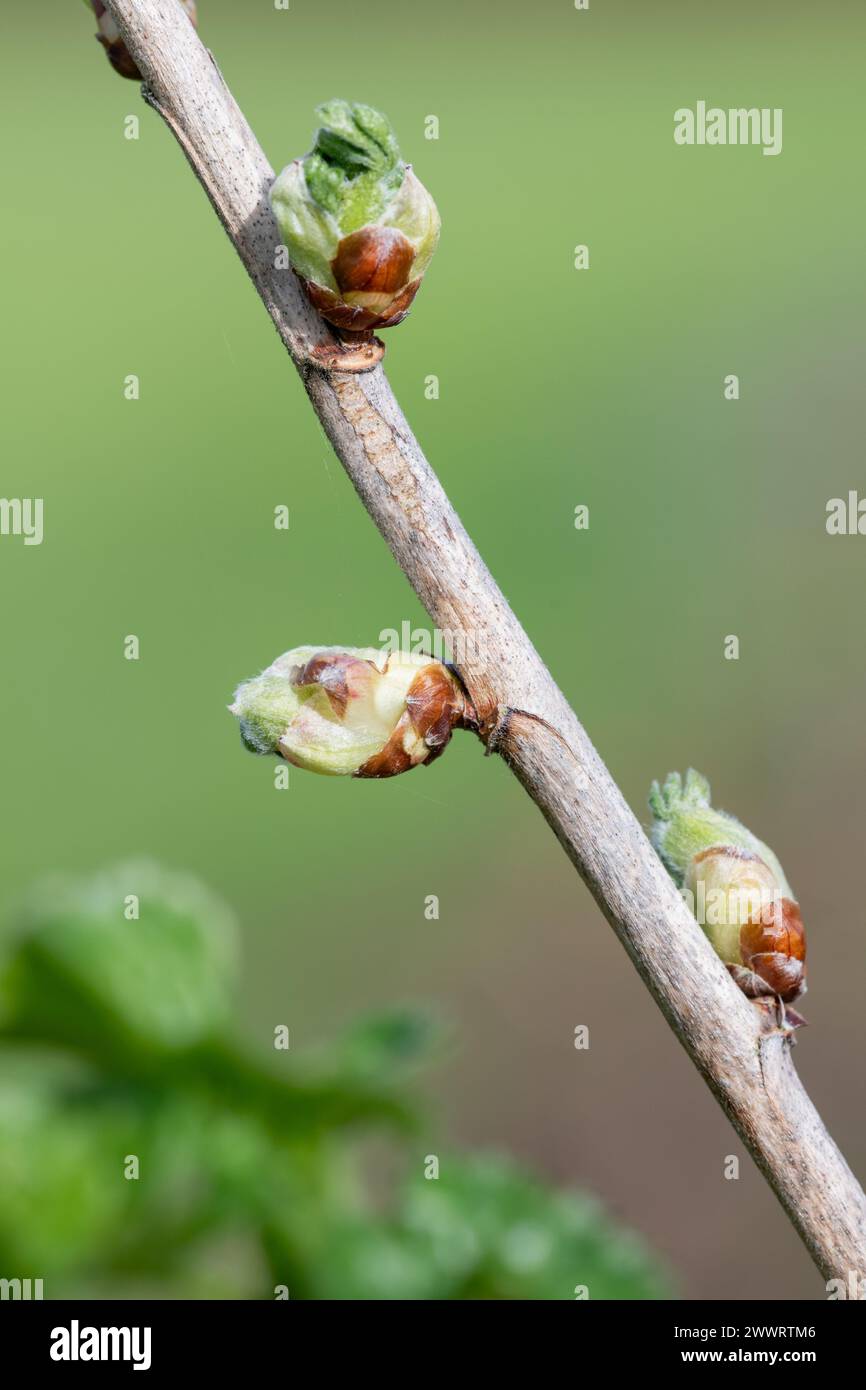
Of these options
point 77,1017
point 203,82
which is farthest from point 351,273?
point 77,1017

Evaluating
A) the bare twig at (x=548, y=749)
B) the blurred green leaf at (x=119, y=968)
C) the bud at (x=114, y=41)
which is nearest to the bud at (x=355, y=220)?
the bare twig at (x=548, y=749)

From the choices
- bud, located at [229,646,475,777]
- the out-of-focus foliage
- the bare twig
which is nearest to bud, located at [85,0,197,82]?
the bare twig

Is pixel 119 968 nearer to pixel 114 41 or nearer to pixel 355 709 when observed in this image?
pixel 355 709

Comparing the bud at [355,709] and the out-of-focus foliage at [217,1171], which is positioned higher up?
the bud at [355,709]

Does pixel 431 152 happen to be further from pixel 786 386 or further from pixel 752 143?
pixel 786 386

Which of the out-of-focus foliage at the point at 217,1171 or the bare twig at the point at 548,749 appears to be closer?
the out-of-focus foliage at the point at 217,1171

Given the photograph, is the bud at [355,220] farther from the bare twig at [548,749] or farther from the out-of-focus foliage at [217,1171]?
the out-of-focus foliage at [217,1171]
